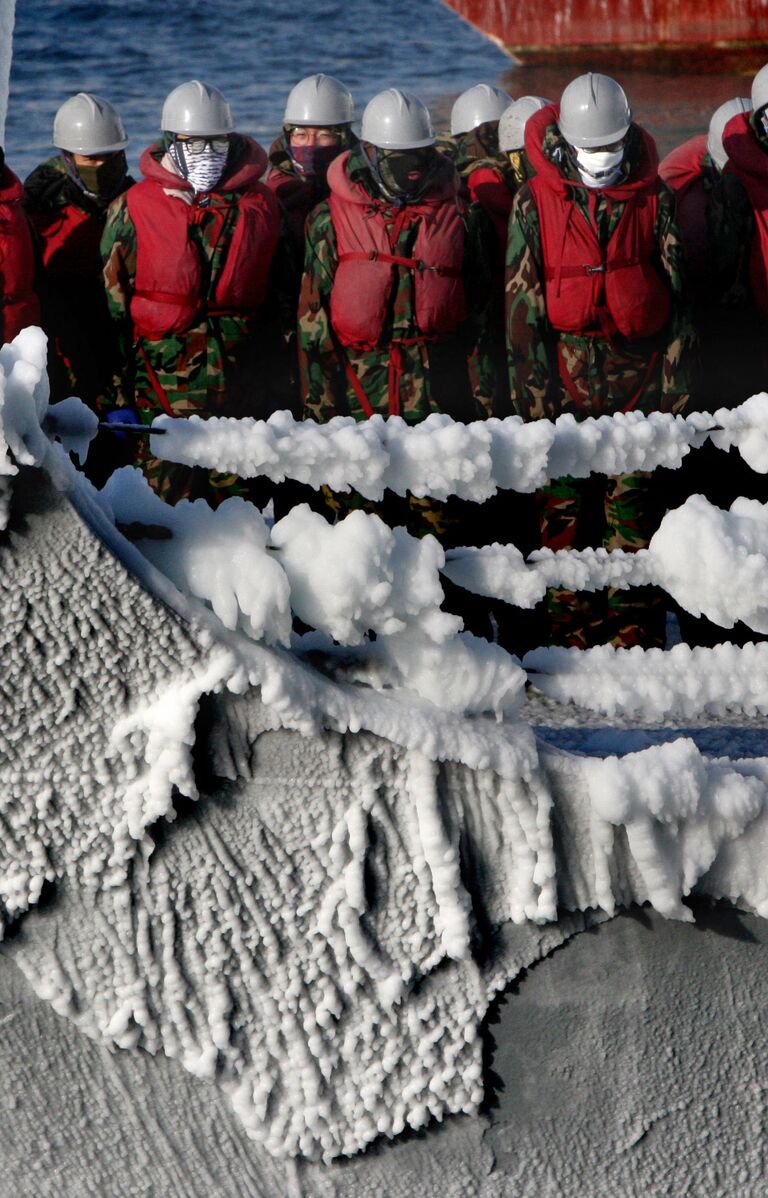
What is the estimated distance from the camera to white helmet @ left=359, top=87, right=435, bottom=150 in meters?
3.96

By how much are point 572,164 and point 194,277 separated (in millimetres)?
1122

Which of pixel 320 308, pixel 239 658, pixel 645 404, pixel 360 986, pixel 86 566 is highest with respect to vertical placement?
pixel 86 566

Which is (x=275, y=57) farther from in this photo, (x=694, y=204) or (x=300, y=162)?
(x=694, y=204)

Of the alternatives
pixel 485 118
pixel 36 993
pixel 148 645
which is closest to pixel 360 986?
pixel 36 993

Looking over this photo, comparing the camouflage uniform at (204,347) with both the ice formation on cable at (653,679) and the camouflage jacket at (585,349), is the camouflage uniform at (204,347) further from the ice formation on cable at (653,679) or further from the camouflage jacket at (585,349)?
the ice formation on cable at (653,679)

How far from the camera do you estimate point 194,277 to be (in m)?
3.89

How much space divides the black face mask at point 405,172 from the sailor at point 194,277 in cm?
35

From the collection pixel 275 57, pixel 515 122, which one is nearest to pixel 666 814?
pixel 515 122

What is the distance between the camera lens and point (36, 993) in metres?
1.51

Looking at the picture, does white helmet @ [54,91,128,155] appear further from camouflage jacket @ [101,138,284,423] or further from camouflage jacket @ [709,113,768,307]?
camouflage jacket @ [709,113,768,307]

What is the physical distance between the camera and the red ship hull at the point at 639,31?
77.7 ft

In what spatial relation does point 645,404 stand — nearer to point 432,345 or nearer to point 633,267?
point 633,267

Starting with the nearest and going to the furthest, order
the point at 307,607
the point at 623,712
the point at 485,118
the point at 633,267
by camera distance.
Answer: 1. the point at 307,607
2. the point at 623,712
3. the point at 633,267
4. the point at 485,118

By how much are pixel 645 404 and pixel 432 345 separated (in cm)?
64
